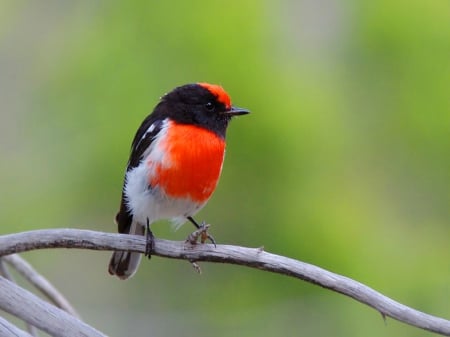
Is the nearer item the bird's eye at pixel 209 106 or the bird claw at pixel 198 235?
the bird claw at pixel 198 235

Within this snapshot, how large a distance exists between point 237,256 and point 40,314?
553 millimetres

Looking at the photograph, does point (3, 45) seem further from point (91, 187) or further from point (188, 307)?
point (188, 307)

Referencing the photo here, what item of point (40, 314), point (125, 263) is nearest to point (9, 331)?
point (40, 314)

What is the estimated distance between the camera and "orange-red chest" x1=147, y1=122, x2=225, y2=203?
10.6 feet

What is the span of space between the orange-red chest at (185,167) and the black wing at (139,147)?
0.28ft

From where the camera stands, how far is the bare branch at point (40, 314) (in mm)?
2334

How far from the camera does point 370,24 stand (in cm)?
561

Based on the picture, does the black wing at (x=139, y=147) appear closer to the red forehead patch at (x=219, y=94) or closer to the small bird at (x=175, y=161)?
the small bird at (x=175, y=161)

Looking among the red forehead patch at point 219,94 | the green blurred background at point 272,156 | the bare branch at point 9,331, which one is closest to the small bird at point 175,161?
the red forehead patch at point 219,94

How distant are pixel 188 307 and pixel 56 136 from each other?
131 cm

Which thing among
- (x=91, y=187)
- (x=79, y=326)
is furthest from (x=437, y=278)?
(x=79, y=326)

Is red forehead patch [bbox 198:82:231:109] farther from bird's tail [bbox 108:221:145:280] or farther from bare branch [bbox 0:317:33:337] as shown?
bare branch [bbox 0:317:33:337]

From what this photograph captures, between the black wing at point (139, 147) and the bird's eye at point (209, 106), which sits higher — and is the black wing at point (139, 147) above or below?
below

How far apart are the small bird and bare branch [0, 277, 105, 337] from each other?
0.65 meters
